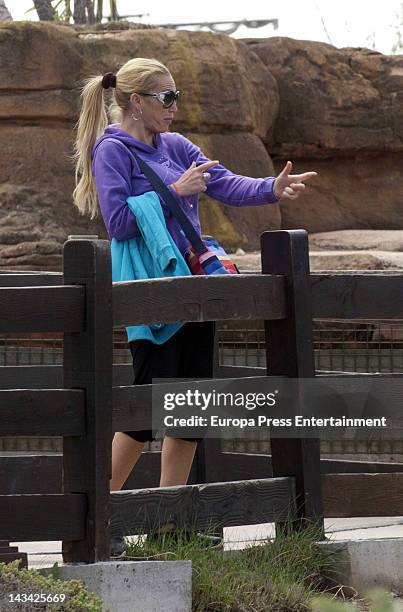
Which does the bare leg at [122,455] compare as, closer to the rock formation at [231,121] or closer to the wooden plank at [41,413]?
the wooden plank at [41,413]

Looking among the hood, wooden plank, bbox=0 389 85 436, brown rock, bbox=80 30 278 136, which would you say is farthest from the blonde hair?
brown rock, bbox=80 30 278 136

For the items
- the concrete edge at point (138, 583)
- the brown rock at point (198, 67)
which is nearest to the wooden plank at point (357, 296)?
the concrete edge at point (138, 583)

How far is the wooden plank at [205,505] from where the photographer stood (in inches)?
153

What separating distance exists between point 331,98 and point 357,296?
8.02 metres

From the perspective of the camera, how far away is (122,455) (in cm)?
416

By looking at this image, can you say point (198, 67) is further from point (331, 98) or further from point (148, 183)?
point (148, 183)

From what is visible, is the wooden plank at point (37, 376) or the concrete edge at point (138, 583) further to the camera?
the wooden plank at point (37, 376)

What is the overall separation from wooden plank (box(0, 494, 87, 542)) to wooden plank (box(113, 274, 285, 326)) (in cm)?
59

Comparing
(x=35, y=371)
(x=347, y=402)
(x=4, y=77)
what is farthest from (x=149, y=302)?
(x=4, y=77)

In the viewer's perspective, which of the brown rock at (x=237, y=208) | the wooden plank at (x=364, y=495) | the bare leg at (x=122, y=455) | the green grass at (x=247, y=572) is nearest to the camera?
the green grass at (x=247, y=572)

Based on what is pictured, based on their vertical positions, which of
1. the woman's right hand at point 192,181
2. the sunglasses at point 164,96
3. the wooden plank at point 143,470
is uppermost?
the sunglasses at point 164,96

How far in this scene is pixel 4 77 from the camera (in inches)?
405

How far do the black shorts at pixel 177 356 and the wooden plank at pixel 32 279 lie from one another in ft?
1.70

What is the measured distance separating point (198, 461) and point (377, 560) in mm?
995
